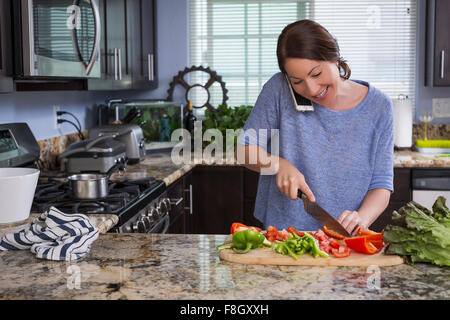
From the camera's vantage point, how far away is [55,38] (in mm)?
2148

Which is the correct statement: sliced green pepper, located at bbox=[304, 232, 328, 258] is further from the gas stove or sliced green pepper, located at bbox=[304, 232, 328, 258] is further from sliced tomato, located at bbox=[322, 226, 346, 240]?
the gas stove

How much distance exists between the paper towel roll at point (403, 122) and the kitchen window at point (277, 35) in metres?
0.50

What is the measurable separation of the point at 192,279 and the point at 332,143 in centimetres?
95

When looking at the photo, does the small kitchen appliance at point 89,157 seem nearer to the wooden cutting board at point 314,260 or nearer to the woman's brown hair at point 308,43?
the woman's brown hair at point 308,43

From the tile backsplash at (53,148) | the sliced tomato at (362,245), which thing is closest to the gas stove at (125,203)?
the tile backsplash at (53,148)

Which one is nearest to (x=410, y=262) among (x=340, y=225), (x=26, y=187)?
(x=340, y=225)

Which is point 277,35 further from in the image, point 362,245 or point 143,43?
point 362,245

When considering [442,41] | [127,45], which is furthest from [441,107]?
[127,45]

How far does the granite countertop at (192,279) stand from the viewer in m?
1.14

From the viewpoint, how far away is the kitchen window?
4297 millimetres

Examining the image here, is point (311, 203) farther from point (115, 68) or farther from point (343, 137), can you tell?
point (115, 68)

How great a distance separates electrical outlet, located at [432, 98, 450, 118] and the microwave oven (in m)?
2.81

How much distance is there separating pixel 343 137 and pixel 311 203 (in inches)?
15.6

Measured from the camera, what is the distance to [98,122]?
12.4 feet
